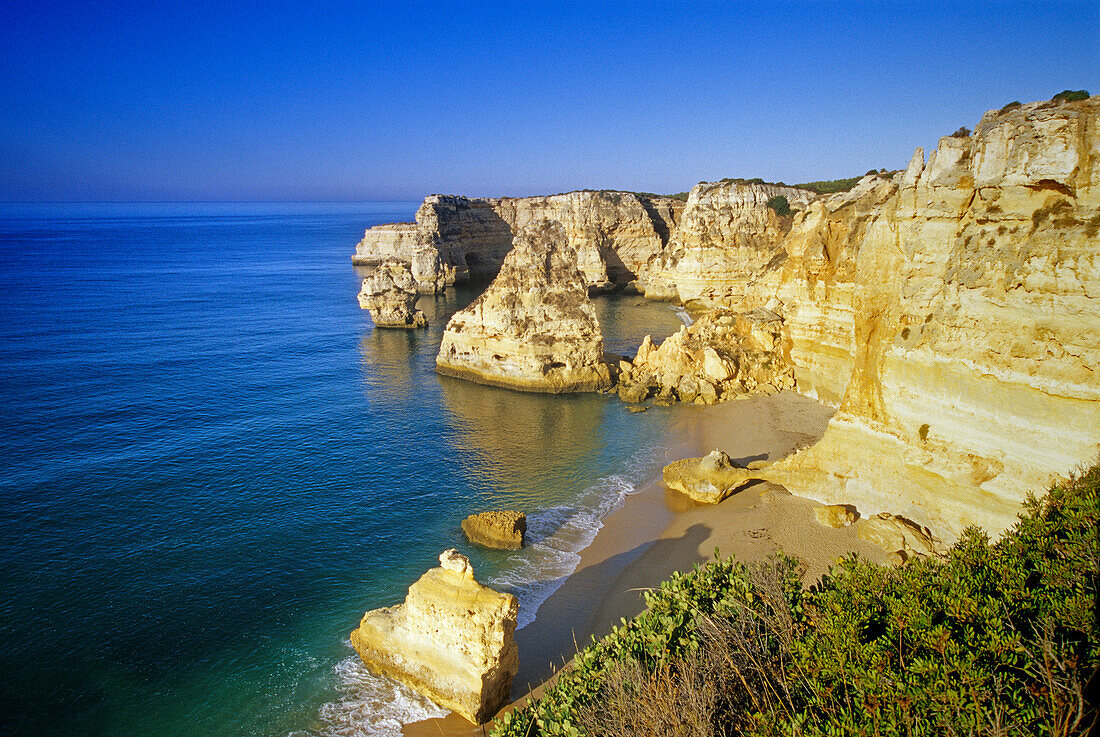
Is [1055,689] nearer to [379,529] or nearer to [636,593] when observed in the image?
[636,593]

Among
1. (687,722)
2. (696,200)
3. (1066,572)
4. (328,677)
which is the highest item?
(696,200)

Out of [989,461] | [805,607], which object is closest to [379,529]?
[805,607]

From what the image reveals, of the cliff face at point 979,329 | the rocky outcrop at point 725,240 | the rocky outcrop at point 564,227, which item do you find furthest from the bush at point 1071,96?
the rocky outcrop at point 564,227

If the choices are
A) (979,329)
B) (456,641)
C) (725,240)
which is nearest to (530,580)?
(456,641)

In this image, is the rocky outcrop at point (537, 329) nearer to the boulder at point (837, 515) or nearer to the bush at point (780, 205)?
the boulder at point (837, 515)

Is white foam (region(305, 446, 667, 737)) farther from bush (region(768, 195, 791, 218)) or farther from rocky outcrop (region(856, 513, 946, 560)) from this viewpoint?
bush (region(768, 195, 791, 218))

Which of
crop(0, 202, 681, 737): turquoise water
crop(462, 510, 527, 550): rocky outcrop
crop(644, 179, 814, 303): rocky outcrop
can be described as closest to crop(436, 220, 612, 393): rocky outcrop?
crop(0, 202, 681, 737): turquoise water
